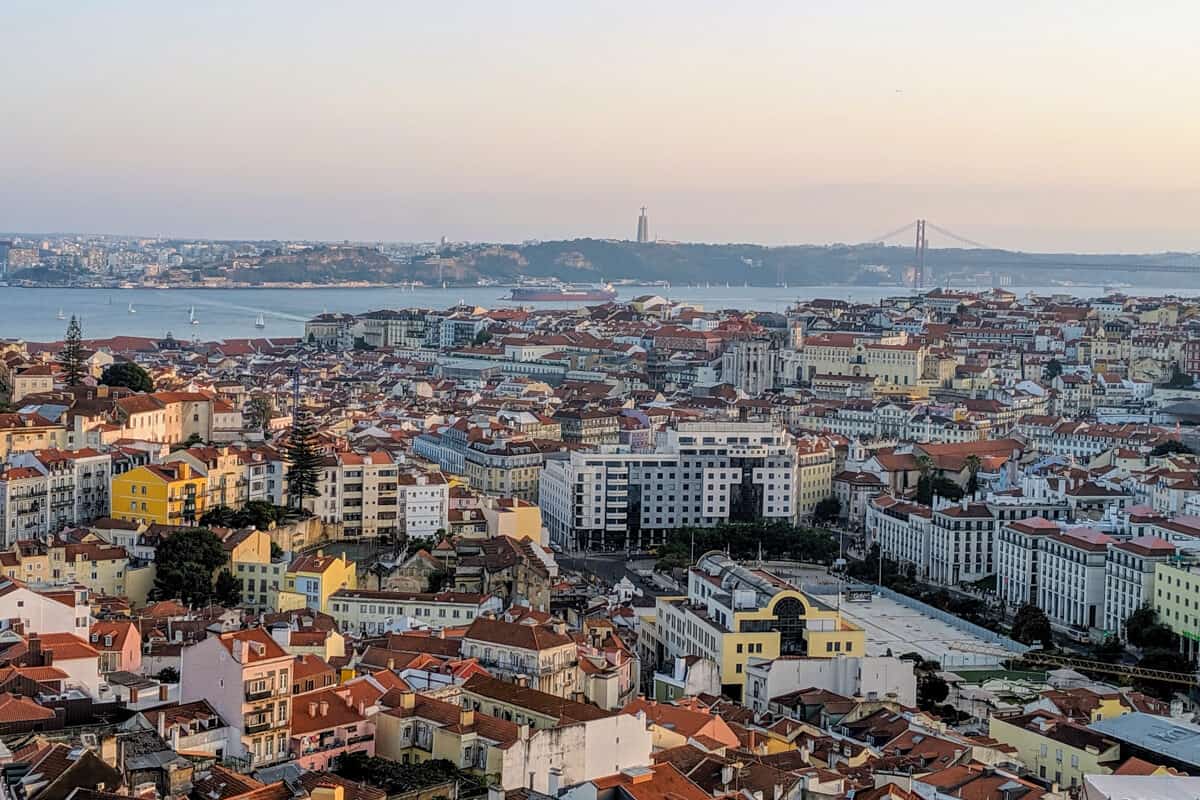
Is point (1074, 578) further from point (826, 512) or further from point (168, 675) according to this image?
point (168, 675)

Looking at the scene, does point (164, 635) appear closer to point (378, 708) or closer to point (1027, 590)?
point (378, 708)

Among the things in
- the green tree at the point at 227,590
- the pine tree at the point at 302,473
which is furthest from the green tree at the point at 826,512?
the green tree at the point at 227,590

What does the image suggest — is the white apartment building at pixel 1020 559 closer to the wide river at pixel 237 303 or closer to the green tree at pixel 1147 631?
the green tree at pixel 1147 631

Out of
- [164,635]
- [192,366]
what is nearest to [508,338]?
[192,366]

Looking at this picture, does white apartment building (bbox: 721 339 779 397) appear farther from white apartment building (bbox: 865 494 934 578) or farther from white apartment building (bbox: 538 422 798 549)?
white apartment building (bbox: 865 494 934 578)

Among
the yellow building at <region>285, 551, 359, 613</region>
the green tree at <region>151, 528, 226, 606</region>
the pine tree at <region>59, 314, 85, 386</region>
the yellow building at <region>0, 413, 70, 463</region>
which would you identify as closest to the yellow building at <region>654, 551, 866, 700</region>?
the yellow building at <region>285, 551, 359, 613</region>

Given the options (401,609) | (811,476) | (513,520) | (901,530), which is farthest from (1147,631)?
(811,476)
